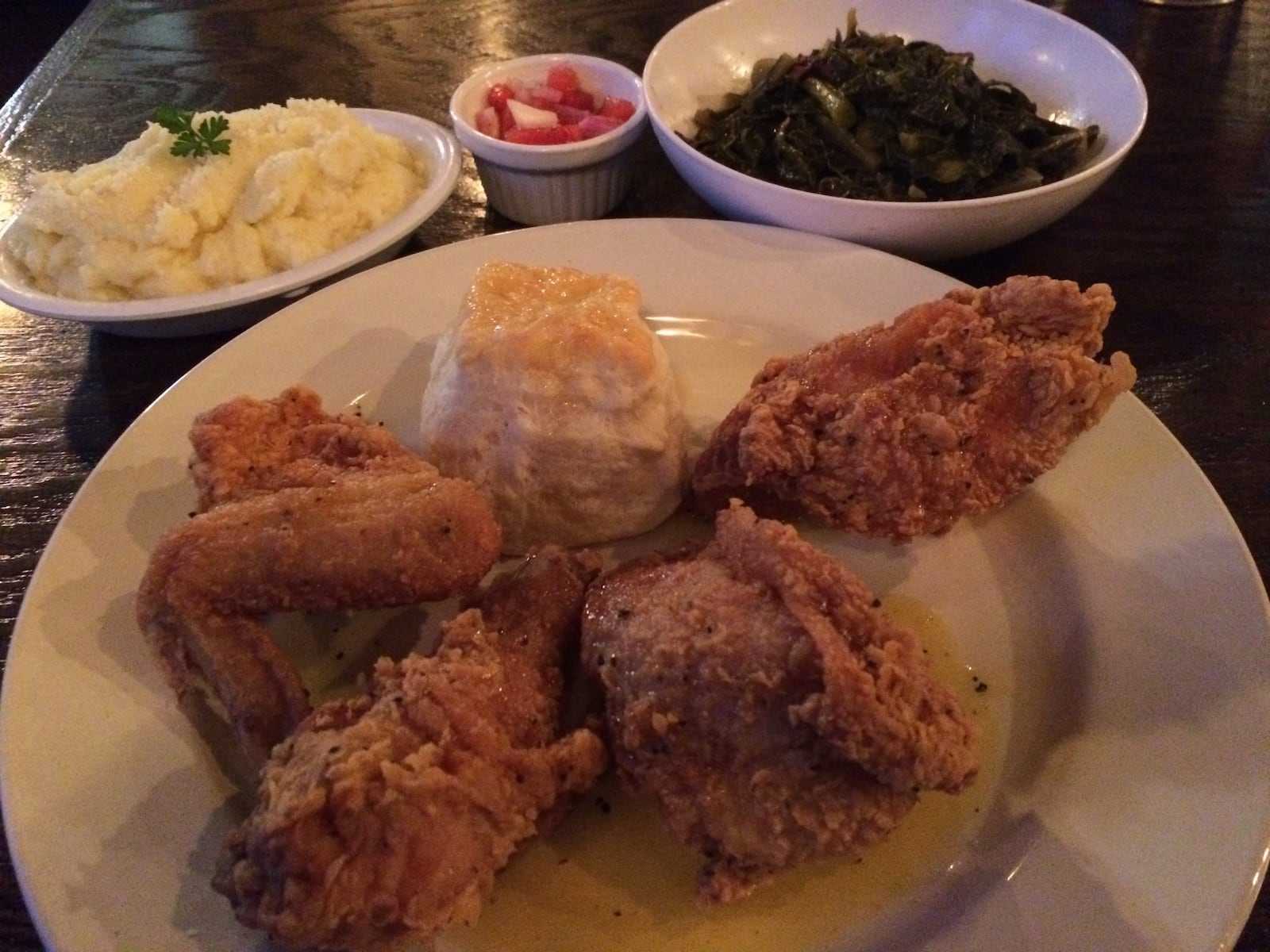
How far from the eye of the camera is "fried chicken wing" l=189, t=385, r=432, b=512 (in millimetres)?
2521

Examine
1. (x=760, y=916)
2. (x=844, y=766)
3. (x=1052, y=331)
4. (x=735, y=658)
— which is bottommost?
(x=760, y=916)

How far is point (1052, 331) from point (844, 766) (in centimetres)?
146

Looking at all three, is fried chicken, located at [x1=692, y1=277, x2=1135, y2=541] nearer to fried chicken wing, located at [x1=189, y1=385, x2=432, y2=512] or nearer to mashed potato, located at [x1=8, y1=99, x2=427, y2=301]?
fried chicken wing, located at [x1=189, y1=385, x2=432, y2=512]

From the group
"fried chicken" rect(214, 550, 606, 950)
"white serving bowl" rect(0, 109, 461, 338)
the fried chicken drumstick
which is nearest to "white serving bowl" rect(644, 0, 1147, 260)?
"white serving bowl" rect(0, 109, 461, 338)

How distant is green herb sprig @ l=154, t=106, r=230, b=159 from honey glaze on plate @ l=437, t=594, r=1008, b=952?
2919mm

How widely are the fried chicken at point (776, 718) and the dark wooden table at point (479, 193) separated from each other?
0.97 metres

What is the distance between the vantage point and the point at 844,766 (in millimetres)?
1978

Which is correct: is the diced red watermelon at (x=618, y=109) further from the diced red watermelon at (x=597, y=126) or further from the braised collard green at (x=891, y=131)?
the braised collard green at (x=891, y=131)

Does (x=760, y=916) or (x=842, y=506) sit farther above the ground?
(x=842, y=506)

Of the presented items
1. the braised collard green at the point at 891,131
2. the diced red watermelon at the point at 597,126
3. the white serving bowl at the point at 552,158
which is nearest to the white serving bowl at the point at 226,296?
the white serving bowl at the point at 552,158

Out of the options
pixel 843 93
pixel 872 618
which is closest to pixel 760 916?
pixel 872 618

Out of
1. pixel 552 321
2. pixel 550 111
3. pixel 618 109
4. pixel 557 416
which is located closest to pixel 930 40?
pixel 618 109

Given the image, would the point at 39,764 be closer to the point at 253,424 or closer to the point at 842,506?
the point at 253,424

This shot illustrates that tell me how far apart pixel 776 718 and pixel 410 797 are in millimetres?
818
